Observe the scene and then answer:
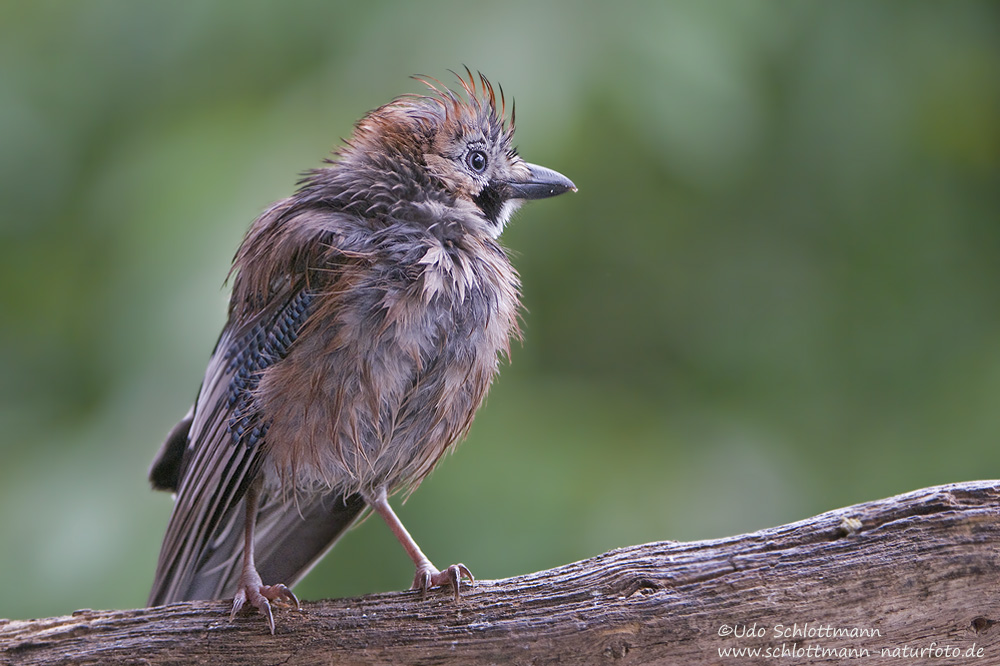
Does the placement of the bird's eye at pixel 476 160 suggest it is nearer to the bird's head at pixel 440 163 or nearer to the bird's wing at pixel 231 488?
the bird's head at pixel 440 163

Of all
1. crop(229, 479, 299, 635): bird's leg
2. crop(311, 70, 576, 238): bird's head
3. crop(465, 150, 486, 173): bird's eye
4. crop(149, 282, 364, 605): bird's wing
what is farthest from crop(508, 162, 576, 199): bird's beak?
crop(229, 479, 299, 635): bird's leg

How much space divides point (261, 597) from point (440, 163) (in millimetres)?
1333

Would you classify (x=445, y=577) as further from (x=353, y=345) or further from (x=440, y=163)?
(x=440, y=163)

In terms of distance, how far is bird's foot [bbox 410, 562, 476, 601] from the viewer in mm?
2760

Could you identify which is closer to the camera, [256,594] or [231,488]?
[256,594]

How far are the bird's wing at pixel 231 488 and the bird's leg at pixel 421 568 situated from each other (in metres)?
0.12

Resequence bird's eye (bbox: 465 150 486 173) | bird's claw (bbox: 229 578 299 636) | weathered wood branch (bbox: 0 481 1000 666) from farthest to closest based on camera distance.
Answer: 1. bird's eye (bbox: 465 150 486 173)
2. bird's claw (bbox: 229 578 299 636)
3. weathered wood branch (bbox: 0 481 1000 666)

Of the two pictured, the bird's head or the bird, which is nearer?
the bird

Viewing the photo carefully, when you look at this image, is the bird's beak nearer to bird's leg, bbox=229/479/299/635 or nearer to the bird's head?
the bird's head

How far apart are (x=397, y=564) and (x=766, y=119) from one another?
9.60ft

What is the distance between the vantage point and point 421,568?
2.88 meters

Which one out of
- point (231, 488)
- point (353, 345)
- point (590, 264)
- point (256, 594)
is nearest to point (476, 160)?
point (353, 345)

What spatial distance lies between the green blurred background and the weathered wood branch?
1421mm

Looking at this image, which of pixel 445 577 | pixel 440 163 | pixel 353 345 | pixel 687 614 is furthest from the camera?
pixel 440 163
